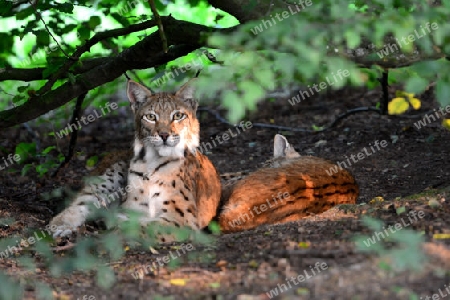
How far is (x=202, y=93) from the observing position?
3264mm

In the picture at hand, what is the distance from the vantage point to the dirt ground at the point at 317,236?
3.62m

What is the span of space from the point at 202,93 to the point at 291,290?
3.64 ft

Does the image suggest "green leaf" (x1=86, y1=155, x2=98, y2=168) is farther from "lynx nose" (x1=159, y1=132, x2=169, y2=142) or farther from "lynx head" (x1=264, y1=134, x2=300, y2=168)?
"lynx nose" (x1=159, y1=132, x2=169, y2=142)

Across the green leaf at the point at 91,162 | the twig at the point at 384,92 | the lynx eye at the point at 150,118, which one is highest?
the lynx eye at the point at 150,118

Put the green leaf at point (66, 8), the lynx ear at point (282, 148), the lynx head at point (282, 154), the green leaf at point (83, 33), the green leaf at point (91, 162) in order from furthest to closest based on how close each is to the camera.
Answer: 1. the green leaf at point (91, 162)
2. the lynx ear at point (282, 148)
3. the lynx head at point (282, 154)
4. the green leaf at point (83, 33)
5. the green leaf at point (66, 8)

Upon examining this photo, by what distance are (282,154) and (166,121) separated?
1.85 metres

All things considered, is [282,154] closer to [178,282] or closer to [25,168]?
[25,168]

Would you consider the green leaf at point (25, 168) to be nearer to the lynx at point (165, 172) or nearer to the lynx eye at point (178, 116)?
the lynx at point (165, 172)

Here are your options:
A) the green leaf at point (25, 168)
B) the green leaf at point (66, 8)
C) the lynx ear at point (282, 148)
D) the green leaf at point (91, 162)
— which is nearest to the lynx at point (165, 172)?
the green leaf at point (66, 8)

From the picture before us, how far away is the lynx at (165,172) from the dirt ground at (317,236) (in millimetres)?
735

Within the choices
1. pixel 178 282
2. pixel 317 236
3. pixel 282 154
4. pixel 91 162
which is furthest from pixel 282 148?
pixel 178 282

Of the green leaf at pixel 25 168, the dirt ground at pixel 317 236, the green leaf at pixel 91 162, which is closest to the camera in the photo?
the dirt ground at pixel 317 236

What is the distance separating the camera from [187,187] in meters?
6.07

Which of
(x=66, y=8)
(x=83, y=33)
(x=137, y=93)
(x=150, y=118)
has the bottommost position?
(x=150, y=118)
